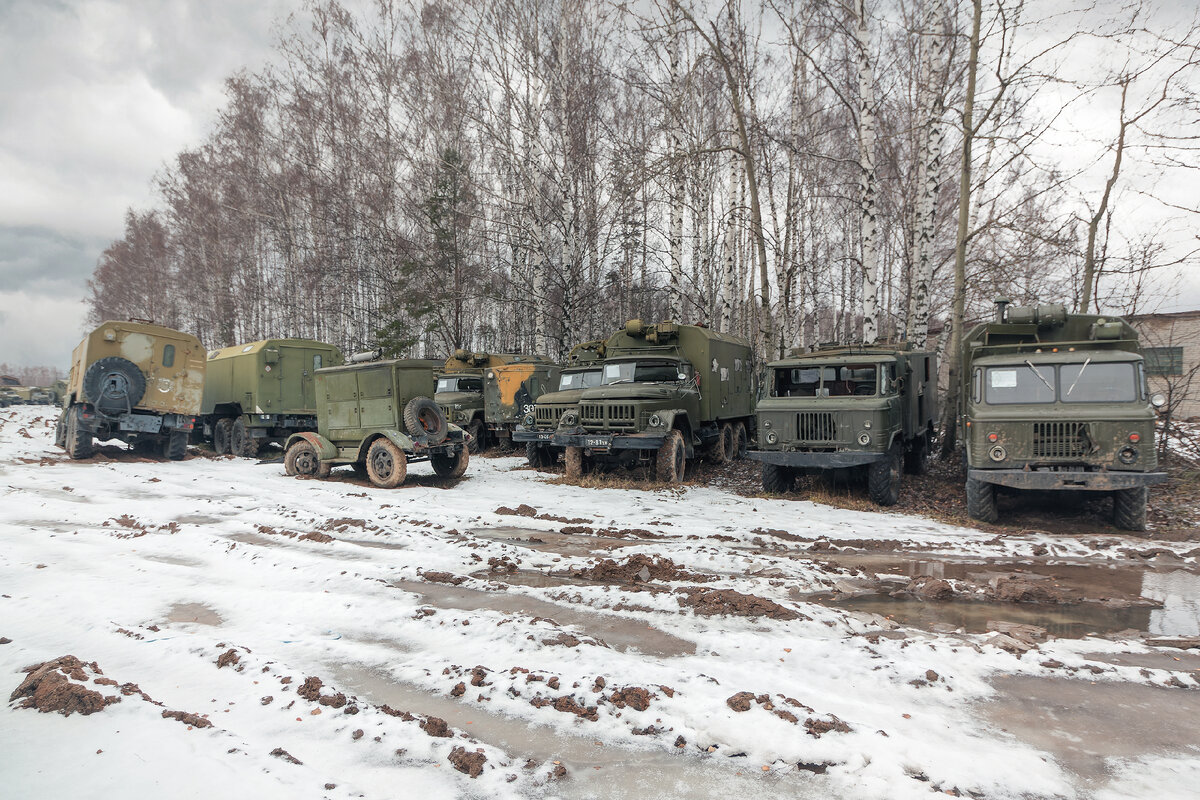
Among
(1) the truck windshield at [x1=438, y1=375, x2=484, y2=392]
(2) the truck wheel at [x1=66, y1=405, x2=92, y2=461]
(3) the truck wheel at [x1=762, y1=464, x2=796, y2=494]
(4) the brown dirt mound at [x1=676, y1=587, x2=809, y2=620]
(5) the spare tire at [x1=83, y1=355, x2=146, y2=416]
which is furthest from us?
(1) the truck windshield at [x1=438, y1=375, x2=484, y2=392]

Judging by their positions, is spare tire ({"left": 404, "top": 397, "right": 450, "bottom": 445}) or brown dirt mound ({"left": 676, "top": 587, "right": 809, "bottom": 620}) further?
spare tire ({"left": 404, "top": 397, "right": 450, "bottom": 445})

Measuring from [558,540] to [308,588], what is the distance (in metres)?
2.58

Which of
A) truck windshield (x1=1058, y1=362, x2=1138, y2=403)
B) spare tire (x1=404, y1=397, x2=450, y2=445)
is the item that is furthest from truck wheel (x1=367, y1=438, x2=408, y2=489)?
truck windshield (x1=1058, y1=362, x2=1138, y2=403)

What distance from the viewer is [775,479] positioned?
10.1 m

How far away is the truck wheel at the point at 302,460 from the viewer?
11.9 metres

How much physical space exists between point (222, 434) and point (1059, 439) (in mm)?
17941

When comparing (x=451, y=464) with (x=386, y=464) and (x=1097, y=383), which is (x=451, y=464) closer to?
(x=386, y=464)

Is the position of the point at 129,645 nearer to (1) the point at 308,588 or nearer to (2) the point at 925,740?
(1) the point at 308,588

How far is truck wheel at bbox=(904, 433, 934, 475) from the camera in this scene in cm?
1145

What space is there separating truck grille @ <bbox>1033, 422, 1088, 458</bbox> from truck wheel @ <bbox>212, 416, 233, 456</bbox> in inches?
684

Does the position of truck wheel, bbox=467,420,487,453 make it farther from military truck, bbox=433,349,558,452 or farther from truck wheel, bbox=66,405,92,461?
truck wheel, bbox=66,405,92,461

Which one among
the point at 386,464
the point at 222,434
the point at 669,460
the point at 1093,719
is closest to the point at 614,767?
the point at 1093,719

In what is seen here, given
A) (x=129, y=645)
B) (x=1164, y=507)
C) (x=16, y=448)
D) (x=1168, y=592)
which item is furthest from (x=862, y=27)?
(x=16, y=448)

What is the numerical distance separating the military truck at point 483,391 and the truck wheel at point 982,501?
9746mm
